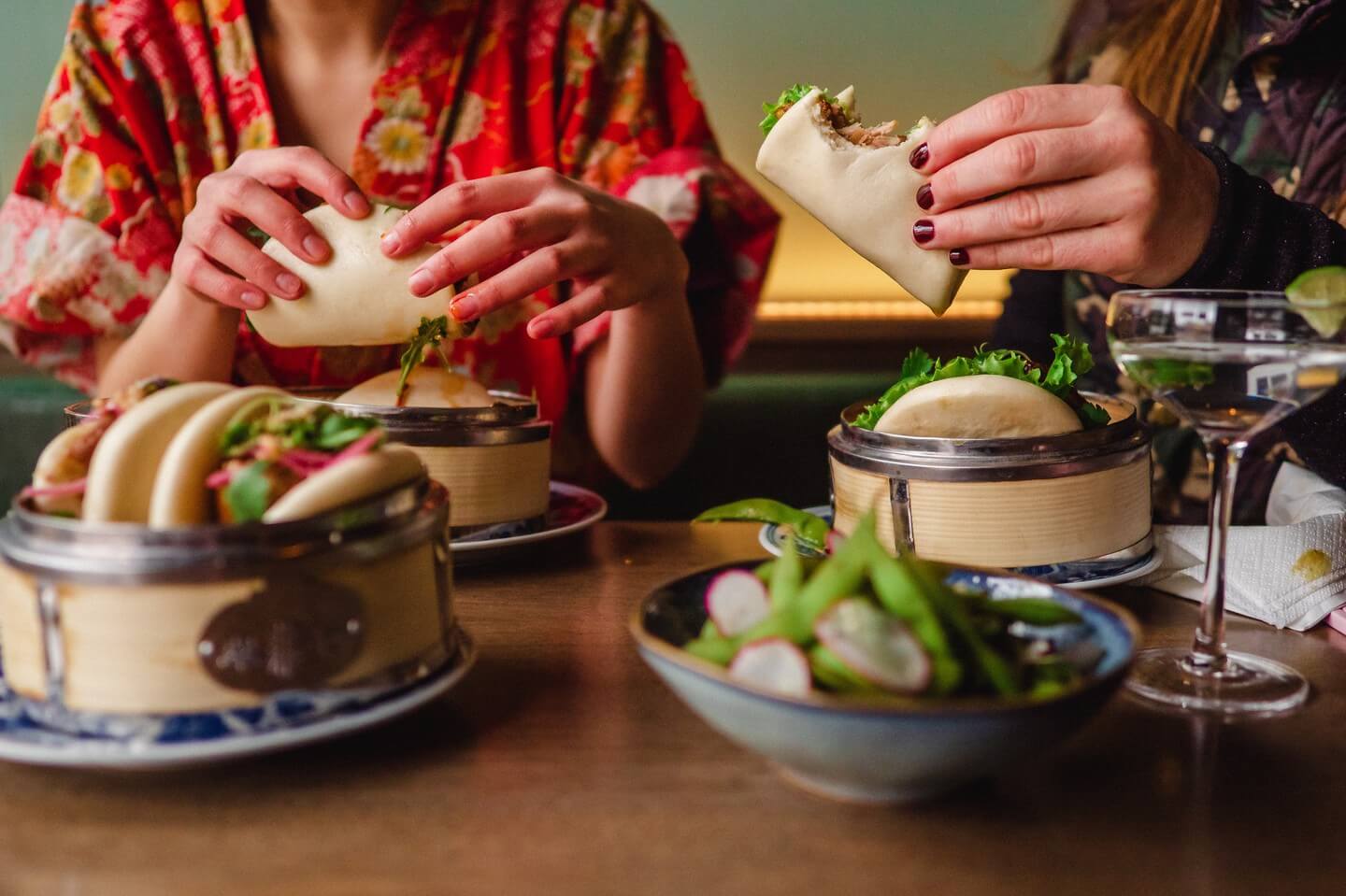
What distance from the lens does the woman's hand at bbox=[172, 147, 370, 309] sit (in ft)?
3.82

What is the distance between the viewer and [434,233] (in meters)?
1.16

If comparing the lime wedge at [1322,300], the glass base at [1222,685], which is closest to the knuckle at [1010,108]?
the lime wedge at [1322,300]

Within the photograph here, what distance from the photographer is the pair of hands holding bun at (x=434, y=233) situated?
115cm

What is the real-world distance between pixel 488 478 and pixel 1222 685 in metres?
0.65

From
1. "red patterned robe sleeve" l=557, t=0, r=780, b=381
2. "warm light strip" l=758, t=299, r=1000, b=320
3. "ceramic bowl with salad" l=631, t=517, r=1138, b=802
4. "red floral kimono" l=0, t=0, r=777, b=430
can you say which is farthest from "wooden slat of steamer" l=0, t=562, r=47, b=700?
"warm light strip" l=758, t=299, r=1000, b=320

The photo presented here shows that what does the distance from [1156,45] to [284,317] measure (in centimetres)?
139

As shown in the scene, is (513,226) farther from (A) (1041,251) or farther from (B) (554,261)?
(A) (1041,251)

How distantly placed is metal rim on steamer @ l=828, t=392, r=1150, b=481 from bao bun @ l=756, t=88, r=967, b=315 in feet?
0.84

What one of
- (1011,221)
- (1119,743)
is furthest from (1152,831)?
(1011,221)

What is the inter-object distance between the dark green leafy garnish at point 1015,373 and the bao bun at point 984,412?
34mm

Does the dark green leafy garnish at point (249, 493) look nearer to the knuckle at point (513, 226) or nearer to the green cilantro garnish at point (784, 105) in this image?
the knuckle at point (513, 226)

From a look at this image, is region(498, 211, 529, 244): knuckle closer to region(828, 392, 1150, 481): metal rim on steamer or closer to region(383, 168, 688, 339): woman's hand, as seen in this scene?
region(383, 168, 688, 339): woman's hand

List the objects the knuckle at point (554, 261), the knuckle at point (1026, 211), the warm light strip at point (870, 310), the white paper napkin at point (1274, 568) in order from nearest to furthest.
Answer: the white paper napkin at point (1274, 568), the knuckle at point (1026, 211), the knuckle at point (554, 261), the warm light strip at point (870, 310)

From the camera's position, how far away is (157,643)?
0.59 m
